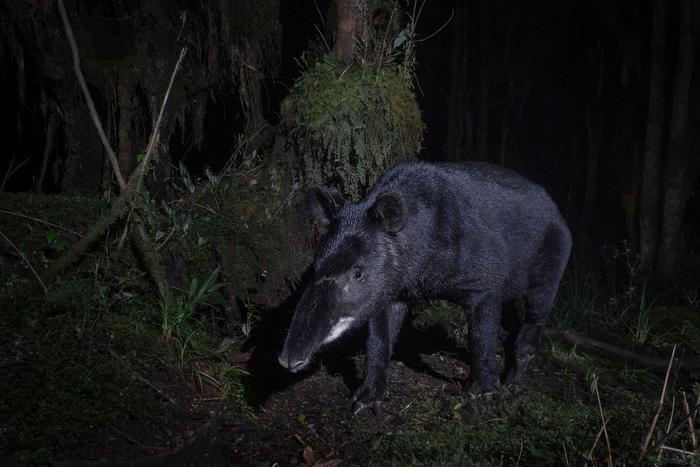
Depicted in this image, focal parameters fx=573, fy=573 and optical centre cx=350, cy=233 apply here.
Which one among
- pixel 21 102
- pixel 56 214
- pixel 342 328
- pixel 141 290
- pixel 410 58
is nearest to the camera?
pixel 342 328

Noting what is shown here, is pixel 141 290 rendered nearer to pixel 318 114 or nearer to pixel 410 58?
pixel 318 114

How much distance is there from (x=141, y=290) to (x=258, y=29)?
10.3 ft

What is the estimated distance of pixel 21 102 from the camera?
21.3 feet

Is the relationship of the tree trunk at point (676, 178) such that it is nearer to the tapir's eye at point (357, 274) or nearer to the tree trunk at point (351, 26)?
the tree trunk at point (351, 26)

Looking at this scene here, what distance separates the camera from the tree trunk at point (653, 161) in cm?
789

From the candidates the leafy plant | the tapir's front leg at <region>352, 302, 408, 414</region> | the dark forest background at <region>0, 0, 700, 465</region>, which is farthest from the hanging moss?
the leafy plant

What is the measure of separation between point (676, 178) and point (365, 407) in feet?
20.1

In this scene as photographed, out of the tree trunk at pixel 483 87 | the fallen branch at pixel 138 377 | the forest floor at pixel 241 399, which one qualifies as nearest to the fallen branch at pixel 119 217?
the forest floor at pixel 241 399

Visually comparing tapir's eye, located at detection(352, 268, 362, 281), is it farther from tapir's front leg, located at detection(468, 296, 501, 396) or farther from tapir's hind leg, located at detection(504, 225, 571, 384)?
tapir's hind leg, located at detection(504, 225, 571, 384)

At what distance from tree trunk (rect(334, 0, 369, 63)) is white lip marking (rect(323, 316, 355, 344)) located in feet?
8.26

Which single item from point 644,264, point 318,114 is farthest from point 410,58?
point 644,264

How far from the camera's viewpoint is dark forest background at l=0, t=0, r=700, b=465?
380 cm

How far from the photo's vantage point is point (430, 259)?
3.99 m

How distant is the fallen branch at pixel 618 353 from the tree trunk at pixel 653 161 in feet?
10.6
